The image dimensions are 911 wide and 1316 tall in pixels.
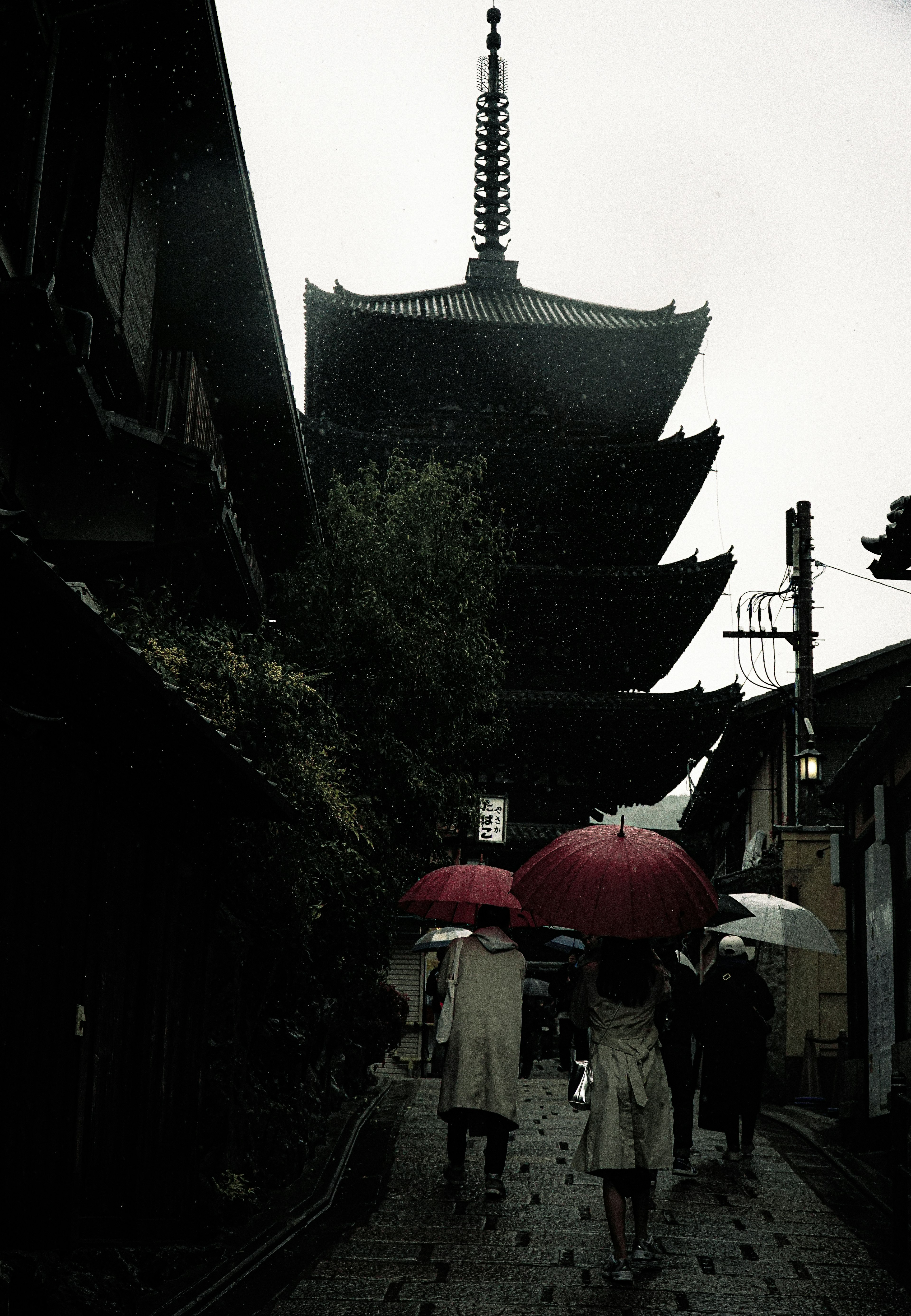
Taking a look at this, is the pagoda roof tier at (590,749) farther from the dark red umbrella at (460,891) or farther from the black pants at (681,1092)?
the dark red umbrella at (460,891)

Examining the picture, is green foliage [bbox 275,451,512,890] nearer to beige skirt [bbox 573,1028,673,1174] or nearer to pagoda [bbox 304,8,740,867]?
beige skirt [bbox 573,1028,673,1174]

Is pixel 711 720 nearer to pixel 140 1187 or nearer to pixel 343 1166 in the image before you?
pixel 343 1166

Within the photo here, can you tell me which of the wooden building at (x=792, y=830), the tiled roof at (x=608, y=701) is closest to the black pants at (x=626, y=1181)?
the wooden building at (x=792, y=830)

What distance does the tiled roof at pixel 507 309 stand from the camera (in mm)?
30266

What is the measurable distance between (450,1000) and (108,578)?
13.7 ft

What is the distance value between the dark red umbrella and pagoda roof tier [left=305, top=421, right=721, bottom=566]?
60.8 ft

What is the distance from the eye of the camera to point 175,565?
12.5 m

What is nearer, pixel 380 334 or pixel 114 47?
pixel 114 47

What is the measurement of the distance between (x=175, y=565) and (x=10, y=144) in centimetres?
504

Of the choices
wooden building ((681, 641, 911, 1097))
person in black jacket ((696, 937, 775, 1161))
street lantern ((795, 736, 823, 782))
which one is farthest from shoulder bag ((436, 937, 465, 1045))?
street lantern ((795, 736, 823, 782))

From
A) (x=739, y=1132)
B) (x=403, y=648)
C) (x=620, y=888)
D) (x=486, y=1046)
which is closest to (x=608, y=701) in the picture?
(x=403, y=648)

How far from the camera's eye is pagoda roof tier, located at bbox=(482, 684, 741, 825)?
89.5 feet

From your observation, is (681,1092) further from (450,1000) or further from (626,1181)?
(626,1181)

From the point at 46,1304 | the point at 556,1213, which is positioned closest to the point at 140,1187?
the point at 46,1304
